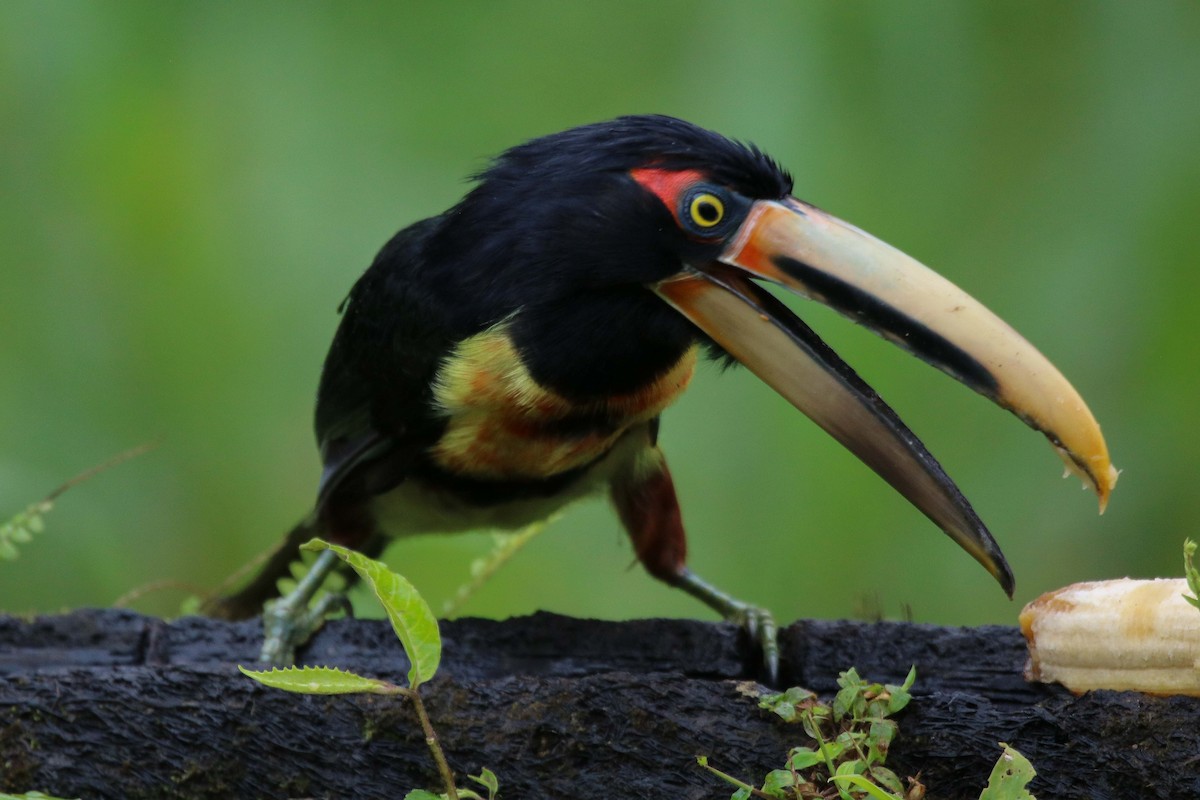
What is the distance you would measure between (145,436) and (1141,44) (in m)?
2.99

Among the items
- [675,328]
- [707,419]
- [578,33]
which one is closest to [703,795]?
[675,328]

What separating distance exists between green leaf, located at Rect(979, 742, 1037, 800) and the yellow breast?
0.94 metres

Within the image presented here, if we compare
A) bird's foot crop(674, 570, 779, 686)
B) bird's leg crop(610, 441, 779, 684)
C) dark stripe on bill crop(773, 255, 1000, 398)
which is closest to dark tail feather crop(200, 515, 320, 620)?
bird's leg crop(610, 441, 779, 684)

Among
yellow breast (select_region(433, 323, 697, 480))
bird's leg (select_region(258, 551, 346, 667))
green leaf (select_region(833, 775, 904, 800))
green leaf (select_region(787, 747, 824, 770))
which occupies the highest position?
yellow breast (select_region(433, 323, 697, 480))

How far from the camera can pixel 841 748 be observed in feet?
4.76

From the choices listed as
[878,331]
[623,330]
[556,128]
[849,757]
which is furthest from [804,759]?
[556,128]

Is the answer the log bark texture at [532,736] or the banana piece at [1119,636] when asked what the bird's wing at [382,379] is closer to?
the log bark texture at [532,736]

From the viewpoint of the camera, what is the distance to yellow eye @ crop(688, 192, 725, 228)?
6.26ft

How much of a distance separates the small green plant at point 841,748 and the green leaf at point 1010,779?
9cm

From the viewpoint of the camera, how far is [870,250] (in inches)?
69.9

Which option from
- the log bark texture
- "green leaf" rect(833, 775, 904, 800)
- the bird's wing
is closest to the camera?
"green leaf" rect(833, 775, 904, 800)

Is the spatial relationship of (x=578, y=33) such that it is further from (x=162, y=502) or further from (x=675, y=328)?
(x=675, y=328)

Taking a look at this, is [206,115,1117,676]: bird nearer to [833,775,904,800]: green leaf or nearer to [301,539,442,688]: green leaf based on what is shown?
[833,775,904,800]: green leaf

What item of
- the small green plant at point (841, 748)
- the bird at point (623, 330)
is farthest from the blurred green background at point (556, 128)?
the small green plant at point (841, 748)
